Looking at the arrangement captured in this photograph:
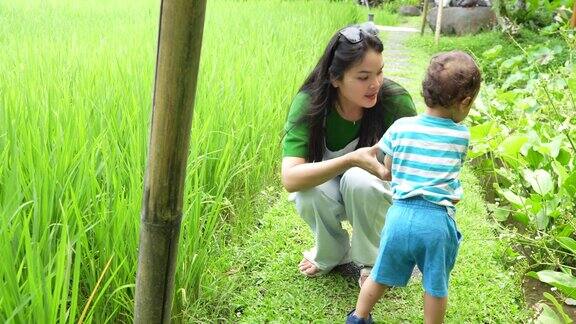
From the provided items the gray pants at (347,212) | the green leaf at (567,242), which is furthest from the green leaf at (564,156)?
the gray pants at (347,212)

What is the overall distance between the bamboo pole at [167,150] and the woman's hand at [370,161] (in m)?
0.73

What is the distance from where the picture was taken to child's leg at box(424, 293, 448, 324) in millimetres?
1492

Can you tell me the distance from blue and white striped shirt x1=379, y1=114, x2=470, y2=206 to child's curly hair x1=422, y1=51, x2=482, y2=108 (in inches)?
2.3

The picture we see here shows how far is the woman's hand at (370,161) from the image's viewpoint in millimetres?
1472

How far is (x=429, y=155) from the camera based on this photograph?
4.65 ft

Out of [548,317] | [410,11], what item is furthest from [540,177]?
[410,11]

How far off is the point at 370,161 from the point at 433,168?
0.16 metres

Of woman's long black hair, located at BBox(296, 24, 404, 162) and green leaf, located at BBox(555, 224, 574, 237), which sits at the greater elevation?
woman's long black hair, located at BBox(296, 24, 404, 162)

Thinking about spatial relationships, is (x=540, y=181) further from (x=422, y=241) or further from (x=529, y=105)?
(x=529, y=105)

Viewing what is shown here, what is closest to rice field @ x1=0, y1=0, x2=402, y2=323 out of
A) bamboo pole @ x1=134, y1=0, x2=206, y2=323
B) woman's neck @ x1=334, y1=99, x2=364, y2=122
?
bamboo pole @ x1=134, y1=0, x2=206, y2=323

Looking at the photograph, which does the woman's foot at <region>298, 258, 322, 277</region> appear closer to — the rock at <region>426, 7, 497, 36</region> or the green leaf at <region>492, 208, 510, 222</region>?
the green leaf at <region>492, 208, 510, 222</region>

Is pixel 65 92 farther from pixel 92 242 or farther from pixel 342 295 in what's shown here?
pixel 342 295

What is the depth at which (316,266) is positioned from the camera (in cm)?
199

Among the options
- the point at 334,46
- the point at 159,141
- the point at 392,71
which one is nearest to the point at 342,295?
the point at 334,46
